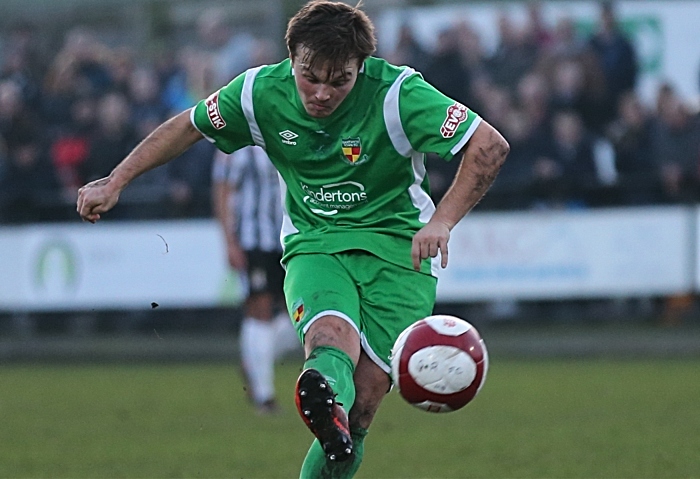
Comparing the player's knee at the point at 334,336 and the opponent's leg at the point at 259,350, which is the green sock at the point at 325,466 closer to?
the player's knee at the point at 334,336

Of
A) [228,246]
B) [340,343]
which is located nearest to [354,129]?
[340,343]

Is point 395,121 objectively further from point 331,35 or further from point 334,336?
point 334,336

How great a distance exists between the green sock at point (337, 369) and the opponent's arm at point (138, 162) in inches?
44.2

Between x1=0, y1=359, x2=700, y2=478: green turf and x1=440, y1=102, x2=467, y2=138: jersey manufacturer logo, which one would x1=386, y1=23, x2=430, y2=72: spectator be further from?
x1=440, y1=102, x2=467, y2=138: jersey manufacturer logo

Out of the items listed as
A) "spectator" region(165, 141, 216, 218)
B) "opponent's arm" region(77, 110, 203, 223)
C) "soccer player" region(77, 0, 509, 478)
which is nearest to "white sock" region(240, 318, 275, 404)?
"soccer player" region(77, 0, 509, 478)

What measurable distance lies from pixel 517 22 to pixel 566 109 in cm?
163

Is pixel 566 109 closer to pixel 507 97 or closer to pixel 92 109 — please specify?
pixel 507 97

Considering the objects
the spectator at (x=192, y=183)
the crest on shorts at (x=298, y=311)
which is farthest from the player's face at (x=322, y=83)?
the spectator at (x=192, y=183)

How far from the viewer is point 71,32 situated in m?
19.0

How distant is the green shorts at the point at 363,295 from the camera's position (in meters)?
5.55

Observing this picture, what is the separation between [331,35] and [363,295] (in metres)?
1.11

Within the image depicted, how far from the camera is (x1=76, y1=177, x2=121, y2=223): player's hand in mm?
5605

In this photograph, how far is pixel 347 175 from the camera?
5695mm

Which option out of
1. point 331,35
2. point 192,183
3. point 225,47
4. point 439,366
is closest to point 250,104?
point 331,35
